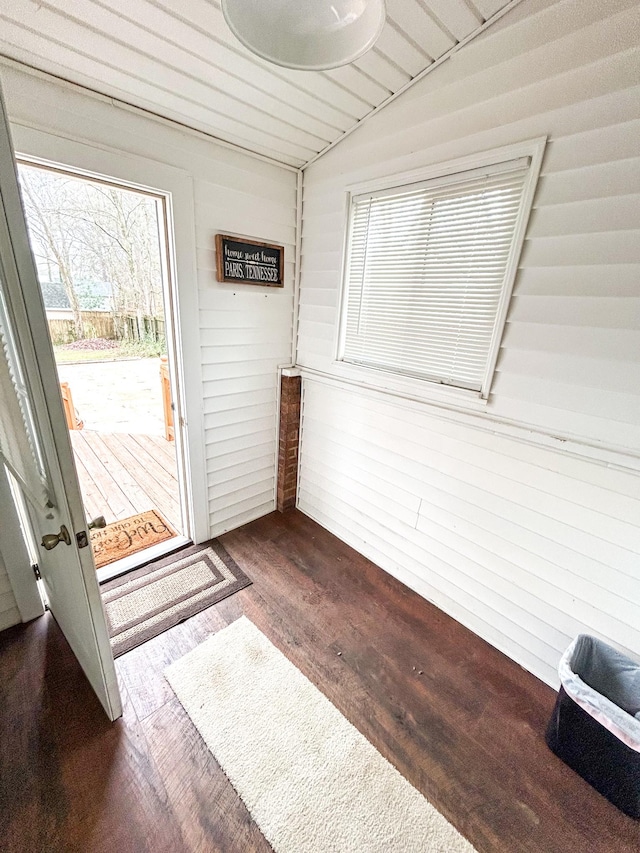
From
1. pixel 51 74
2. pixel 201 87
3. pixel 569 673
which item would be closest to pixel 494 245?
pixel 201 87

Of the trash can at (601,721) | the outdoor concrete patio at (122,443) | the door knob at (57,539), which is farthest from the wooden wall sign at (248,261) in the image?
the trash can at (601,721)

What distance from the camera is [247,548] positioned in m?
2.43

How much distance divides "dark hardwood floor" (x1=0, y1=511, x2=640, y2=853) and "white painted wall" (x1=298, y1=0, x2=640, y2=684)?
0.29 m

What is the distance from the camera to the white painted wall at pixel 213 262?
1.43 m

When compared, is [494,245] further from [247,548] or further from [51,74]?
[247,548]

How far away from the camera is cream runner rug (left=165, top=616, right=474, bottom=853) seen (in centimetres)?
113

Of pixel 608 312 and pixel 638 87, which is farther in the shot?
pixel 608 312

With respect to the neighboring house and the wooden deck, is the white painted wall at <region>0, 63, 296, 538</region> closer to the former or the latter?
the neighboring house

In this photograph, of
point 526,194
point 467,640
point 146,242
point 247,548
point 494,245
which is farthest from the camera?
point 146,242

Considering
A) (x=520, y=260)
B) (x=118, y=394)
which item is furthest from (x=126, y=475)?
(x=520, y=260)

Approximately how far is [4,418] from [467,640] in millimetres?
2310

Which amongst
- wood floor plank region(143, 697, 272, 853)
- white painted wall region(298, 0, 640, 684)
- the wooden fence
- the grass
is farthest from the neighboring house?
the grass

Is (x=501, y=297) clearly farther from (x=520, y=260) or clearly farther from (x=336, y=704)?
(x=336, y=704)

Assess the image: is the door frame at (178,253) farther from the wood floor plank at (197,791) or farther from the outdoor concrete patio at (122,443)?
the wood floor plank at (197,791)
